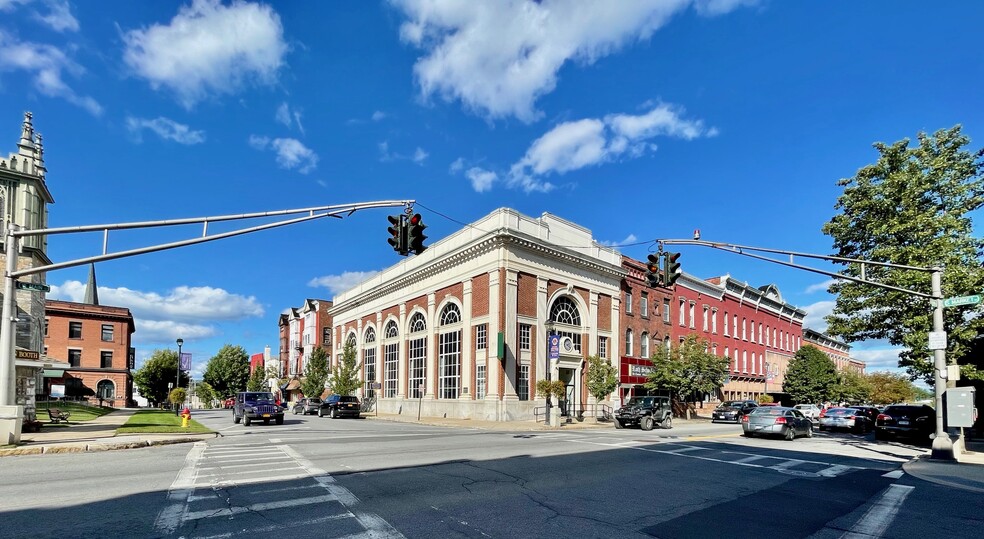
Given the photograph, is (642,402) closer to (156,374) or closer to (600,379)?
(600,379)

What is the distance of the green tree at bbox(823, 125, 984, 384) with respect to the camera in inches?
804

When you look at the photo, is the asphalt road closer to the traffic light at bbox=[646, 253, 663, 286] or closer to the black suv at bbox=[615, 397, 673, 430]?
the traffic light at bbox=[646, 253, 663, 286]

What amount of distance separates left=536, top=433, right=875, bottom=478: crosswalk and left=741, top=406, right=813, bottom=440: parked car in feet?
15.1

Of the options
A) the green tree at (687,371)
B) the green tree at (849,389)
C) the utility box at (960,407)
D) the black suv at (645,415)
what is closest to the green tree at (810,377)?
the green tree at (849,389)

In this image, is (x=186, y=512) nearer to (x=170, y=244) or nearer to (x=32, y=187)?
(x=170, y=244)

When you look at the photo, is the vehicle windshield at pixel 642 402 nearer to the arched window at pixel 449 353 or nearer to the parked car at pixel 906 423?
the parked car at pixel 906 423

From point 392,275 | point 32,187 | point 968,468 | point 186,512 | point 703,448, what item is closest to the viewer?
point 186,512

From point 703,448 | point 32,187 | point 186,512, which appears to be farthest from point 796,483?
point 32,187

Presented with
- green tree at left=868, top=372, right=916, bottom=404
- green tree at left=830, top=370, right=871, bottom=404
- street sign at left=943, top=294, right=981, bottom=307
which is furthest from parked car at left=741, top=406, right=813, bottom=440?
green tree at left=868, top=372, right=916, bottom=404

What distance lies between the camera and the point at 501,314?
114 feet

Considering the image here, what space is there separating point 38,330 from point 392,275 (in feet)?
96.3

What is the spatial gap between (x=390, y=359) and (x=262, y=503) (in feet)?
140

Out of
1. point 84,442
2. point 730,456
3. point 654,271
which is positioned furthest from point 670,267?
point 84,442

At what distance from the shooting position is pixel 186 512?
7781 millimetres
